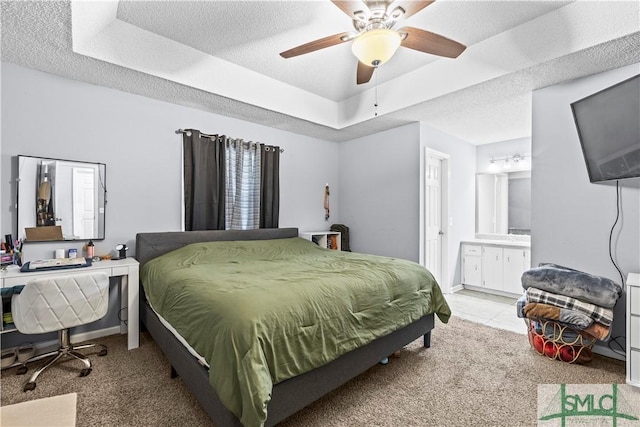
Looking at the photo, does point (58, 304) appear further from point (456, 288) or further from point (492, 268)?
point (492, 268)

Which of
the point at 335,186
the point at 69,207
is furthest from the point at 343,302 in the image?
the point at 335,186

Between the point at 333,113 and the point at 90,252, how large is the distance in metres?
3.35

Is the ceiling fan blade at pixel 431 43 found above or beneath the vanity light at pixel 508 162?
above

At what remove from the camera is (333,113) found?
4.33 m

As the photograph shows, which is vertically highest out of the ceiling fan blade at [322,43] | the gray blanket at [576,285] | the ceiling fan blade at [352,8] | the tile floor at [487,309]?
the ceiling fan blade at [352,8]

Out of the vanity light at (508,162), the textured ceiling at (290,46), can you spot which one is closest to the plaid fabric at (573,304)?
the textured ceiling at (290,46)

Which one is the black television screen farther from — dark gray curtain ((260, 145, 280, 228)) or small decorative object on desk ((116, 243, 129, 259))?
small decorative object on desk ((116, 243, 129, 259))

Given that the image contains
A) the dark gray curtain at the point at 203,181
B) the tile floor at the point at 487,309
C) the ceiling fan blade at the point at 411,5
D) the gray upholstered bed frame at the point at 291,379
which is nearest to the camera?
the gray upholstered bed frame at the point at 291,379

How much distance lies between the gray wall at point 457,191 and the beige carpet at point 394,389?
7.07 ft

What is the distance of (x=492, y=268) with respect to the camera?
182 inches

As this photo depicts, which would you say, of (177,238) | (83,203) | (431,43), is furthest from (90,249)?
(431,43)

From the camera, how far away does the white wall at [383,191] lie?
13.6ft

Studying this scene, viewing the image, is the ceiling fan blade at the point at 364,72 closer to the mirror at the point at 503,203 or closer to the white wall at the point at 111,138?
the white wall at the point at 111,138

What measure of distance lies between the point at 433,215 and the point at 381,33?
10.4ft
